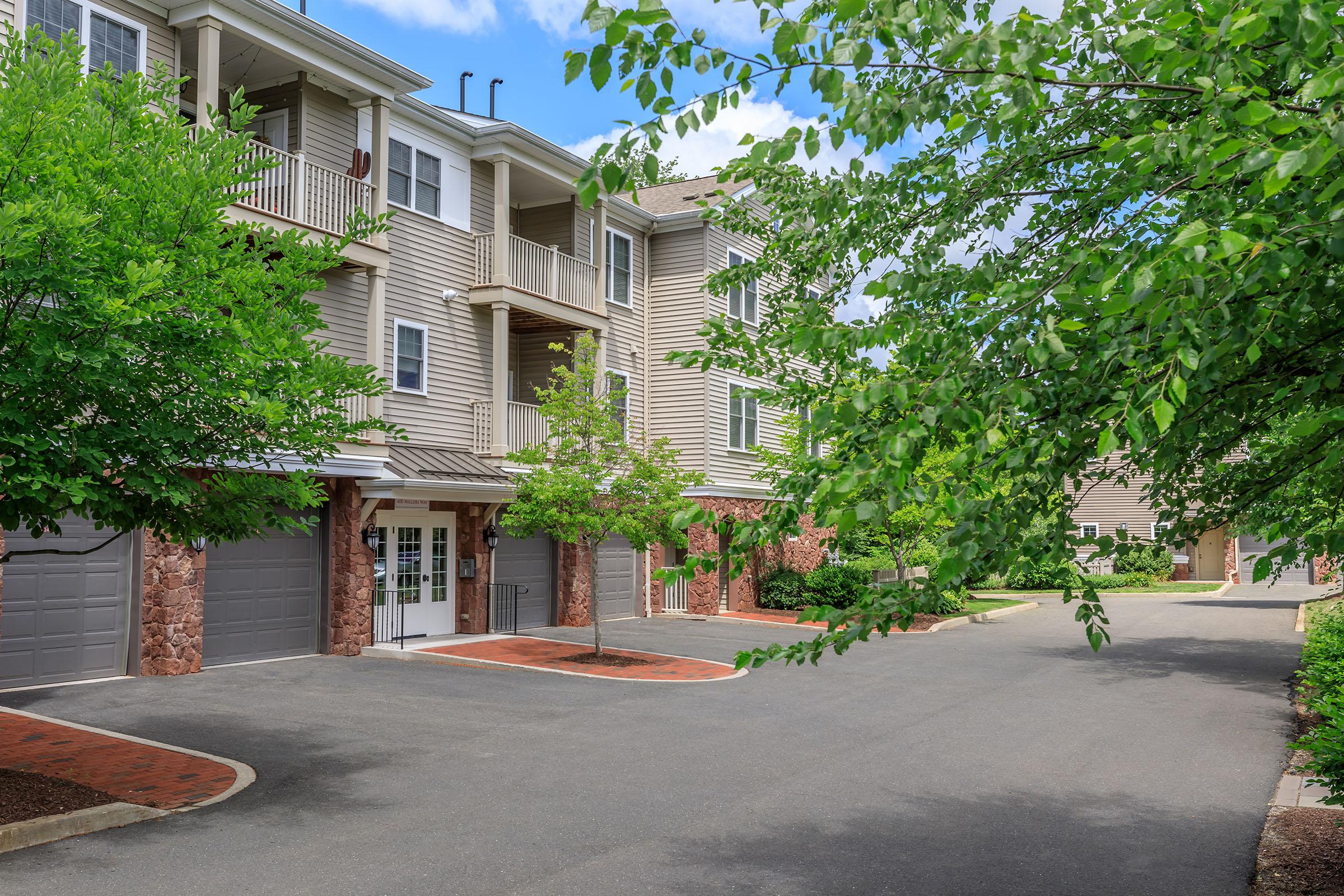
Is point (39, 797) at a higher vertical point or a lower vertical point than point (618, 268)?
lower

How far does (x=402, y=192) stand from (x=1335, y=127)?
63.2 ft

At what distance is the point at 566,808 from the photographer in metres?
8.30

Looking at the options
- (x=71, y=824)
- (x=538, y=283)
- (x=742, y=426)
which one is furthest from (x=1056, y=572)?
(x=742, y=426)

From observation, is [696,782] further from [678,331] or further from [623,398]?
[678,331]

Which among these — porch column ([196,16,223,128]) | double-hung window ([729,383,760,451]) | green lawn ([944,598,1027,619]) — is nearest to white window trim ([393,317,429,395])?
porch column ([196,16,223,128])

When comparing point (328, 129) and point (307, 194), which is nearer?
point (307, 194)

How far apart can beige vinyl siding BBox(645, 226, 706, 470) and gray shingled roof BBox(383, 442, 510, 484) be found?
7.24m

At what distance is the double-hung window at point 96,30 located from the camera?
14492 millimetres

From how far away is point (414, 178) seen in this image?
2027 centimetres

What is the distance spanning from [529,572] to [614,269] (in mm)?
8065

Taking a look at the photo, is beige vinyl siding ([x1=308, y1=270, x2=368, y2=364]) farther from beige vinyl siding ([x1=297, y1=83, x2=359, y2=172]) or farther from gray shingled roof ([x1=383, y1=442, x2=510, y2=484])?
beige vinyl siding ([x1=297, y1=83, x2=359, y2=172])

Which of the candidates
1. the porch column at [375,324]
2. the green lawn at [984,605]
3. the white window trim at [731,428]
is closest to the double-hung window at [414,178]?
the porch column at [375,324]

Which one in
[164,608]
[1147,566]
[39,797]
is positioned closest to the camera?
[39,797]

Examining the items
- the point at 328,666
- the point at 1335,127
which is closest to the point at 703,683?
the point at 328,666
